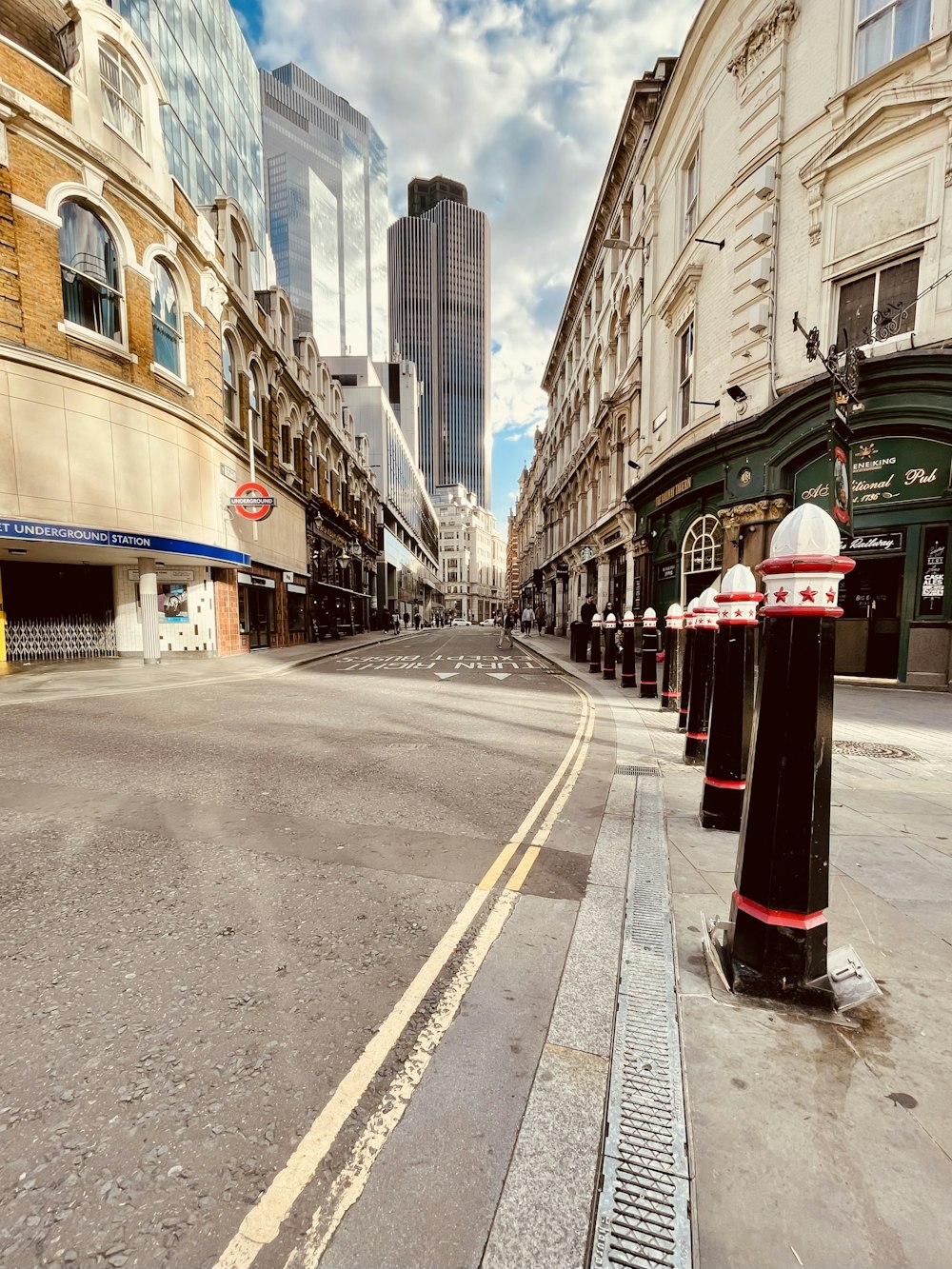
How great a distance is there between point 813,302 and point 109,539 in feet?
56.6

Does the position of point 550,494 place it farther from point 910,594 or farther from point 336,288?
point 336,288

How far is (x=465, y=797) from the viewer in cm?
441

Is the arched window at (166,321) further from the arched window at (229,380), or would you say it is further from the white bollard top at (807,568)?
the white bollard top at (807,568)

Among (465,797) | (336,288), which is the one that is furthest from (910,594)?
(336,288)

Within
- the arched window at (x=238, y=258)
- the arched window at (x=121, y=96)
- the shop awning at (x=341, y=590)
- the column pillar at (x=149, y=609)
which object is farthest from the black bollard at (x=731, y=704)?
the shop awning at (x=341, y=590)

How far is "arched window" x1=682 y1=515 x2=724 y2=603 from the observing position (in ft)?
46.1

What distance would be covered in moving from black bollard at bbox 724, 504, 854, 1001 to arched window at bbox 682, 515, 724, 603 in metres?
12.7

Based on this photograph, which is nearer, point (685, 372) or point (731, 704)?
point (731, 704)

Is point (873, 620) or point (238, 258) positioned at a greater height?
point (238, 258)

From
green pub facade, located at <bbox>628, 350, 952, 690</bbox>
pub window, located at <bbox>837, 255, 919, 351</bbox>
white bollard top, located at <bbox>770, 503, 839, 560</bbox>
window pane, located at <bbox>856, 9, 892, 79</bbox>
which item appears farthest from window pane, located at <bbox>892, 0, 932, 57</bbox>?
white bollard top, located at <bbox>770, 503, 839, 560</bbox>

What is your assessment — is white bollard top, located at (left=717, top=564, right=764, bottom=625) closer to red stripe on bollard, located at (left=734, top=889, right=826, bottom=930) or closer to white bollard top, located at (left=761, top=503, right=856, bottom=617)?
white bollard top, located at (left=761, top=503, right=856, bottom=617)

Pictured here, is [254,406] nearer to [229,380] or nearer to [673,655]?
[229,380]

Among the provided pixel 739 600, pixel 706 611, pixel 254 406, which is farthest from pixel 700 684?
pixel 254 406

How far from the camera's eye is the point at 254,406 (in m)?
20.4
